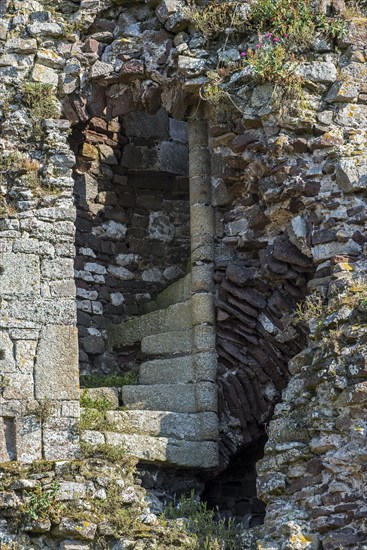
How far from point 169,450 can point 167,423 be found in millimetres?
258

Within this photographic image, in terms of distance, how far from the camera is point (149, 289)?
15688 millimetres

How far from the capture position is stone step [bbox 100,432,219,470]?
13625 millimetres

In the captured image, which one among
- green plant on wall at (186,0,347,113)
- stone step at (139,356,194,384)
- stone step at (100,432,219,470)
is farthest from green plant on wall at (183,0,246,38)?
stone step at (100,432,219,470)

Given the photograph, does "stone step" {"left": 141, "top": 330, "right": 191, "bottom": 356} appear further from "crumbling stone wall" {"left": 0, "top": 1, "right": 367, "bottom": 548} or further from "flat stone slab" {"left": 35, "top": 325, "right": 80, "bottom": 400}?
"flat stone slab" {"left": 35, "top": 325, "right": 80, "bottom": 400}

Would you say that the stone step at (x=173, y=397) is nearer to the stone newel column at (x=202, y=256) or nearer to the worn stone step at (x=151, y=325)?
the stone newel column at (x=202, y=256)

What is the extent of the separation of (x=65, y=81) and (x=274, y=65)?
194cm

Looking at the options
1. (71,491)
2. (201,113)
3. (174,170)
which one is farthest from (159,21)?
(71,491)

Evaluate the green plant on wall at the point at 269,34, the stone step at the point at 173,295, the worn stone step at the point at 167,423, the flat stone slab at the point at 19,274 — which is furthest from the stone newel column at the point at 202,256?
the flat stone slab at the point at 19,274

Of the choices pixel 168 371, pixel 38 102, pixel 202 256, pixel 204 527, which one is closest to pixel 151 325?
pixel 168 371

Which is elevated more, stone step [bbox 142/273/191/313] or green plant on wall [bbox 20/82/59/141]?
green plant on wall [bbox 20/82/59/141]

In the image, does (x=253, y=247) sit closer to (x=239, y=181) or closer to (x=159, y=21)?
(x=239, y=181)

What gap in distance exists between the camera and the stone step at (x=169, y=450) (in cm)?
1362

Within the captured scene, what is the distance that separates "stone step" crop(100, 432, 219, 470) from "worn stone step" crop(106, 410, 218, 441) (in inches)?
2.7

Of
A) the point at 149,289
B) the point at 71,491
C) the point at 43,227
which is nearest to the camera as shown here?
the point at 71,491
